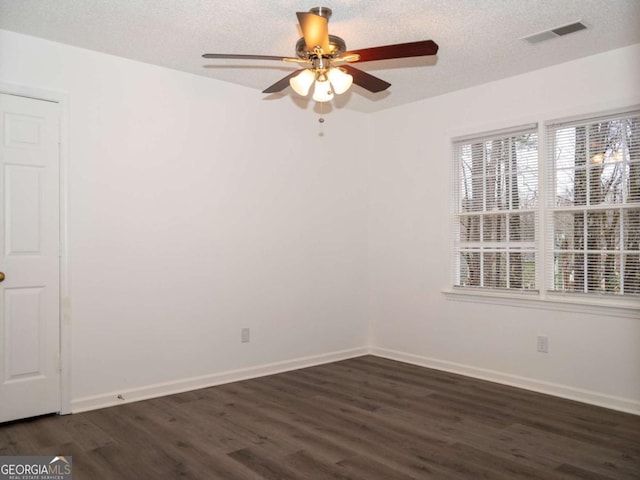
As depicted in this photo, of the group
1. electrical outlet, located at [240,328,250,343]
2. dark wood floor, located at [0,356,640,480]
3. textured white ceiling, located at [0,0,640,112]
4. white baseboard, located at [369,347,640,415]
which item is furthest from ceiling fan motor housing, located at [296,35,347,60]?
white baseboard, located at [369,347,640,415]

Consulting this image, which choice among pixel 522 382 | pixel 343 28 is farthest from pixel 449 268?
pixel 343 28

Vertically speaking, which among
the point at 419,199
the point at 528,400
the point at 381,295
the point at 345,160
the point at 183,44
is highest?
the point at 183,44

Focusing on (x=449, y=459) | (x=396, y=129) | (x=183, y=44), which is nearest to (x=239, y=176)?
(x=183, y=44)

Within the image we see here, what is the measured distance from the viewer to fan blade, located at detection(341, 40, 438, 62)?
9.05 ft

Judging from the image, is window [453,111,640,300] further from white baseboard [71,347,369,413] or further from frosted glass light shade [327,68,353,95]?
frosted glass light shade [327,68,353,95]

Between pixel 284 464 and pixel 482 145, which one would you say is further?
pixel 482 145

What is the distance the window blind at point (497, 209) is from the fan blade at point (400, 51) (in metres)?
1.94

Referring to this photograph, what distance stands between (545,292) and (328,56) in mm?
2601

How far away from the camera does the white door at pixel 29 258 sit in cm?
349

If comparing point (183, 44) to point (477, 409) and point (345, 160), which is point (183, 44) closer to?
point (345, 160)

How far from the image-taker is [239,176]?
4672 millimetres

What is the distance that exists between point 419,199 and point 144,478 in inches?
137

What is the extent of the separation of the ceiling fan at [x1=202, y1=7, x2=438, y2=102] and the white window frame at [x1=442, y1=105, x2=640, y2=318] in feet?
5.70

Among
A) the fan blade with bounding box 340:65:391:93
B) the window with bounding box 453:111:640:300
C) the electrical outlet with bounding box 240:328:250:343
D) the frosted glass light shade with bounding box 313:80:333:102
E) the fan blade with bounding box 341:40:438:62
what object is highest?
the fan blade with bounding box 341:40:438:62
